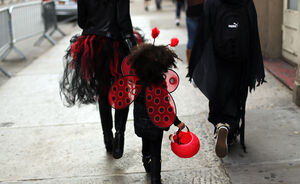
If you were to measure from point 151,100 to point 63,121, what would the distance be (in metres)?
2.55

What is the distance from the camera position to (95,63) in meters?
4.35

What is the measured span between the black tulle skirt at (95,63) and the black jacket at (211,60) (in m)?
0.78

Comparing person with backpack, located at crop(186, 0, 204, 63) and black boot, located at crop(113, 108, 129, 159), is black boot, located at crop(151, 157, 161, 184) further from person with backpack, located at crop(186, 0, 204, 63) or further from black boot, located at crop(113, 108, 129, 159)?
person with backpack, located at crop(186, 0, 204, 63)

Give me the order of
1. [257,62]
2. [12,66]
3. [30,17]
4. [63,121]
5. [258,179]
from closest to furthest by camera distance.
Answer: [258,179] < [257,62] < [63,121] < [12,66] < [30,17]

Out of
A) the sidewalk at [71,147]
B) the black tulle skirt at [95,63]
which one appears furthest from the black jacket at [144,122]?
the black tulle skirt at [95,63]

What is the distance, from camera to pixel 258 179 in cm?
393

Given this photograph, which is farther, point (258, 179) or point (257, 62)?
point (257, 62)

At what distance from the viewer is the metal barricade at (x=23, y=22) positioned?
9.92m

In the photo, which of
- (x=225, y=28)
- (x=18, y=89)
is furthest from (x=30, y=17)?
(x=225, y=28)

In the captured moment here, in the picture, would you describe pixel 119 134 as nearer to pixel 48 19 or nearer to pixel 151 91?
pixel 151 91

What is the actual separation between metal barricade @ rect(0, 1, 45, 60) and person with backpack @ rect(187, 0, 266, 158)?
A: 6.30 meters

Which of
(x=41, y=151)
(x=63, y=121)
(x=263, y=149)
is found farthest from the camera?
(x=63, y=121)

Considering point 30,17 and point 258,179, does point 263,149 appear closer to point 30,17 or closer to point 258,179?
point 258,179

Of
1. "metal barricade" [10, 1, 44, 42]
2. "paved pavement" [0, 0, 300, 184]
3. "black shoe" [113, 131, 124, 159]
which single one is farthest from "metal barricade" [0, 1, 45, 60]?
"black shoe" [113, 131, 124, 159]
